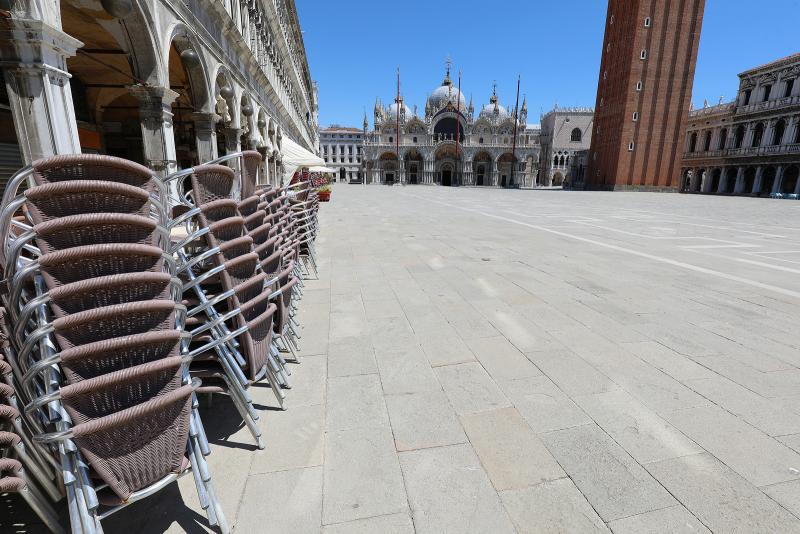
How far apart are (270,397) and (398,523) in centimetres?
150

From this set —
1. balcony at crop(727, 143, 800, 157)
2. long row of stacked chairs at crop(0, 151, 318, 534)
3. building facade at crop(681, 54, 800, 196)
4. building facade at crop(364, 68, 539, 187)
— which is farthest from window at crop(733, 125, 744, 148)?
long row of stacked chairs at crop(0, 151, 318, 534)

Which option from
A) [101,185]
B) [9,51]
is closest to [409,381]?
[101,185]

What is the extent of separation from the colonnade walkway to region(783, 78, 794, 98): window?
54.4 meters

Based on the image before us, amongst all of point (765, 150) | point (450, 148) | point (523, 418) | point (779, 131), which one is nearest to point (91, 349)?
point (523, 418)

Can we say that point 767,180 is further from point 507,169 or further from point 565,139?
point 507,169

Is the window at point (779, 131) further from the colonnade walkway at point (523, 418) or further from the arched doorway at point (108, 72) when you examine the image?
the arched doorway at point (108, 72)

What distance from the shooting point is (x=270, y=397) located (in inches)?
116

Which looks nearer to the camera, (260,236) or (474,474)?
(474,474)

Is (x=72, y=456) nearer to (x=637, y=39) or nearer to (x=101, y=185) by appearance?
(x=101, y=185)

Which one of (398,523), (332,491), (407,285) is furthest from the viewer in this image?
(407,285)

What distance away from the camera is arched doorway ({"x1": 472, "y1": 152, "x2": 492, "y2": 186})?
237 ft

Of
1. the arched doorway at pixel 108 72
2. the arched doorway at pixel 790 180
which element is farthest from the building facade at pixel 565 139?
the arched doorway at pixel 108 72

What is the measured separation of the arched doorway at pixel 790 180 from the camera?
1609 inches

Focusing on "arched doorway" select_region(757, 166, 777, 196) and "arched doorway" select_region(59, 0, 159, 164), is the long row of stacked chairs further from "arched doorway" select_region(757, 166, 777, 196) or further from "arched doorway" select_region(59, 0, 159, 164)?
"arched doorway" select_region(757, 166, 777, 196)
